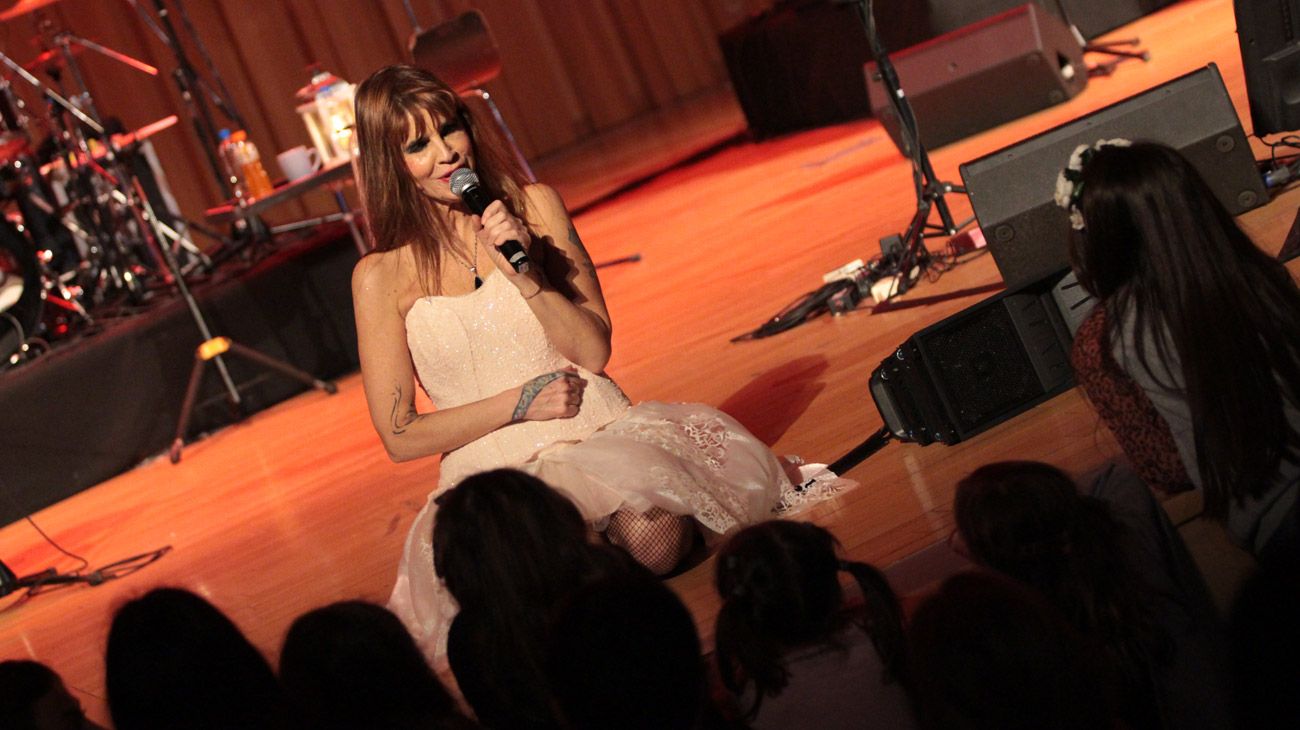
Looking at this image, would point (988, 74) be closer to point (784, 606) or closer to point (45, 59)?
point (45, 59)

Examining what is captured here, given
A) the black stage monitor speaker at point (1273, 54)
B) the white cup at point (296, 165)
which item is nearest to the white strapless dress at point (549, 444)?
the black stage monitor speaker at point (1273, 54)

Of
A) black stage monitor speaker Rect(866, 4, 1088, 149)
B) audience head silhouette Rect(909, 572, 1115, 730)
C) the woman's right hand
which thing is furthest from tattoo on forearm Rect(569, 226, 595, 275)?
black stage monitor speaker Rect(866, 4, 1088, 149)

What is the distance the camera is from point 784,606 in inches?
69.9

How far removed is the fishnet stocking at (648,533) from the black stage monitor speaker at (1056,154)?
1211 millimetres

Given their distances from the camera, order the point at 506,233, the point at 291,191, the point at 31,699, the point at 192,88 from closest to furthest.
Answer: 1. the point at 31,699
2. the point at 506,233
3. the point at 291,191
4. the point at 192,88

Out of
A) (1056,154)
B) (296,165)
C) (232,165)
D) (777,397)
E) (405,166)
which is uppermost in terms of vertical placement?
(232,165)

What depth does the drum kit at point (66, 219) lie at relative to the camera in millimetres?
6734

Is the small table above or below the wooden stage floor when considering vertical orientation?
above

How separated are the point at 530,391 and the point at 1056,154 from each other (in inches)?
59.4

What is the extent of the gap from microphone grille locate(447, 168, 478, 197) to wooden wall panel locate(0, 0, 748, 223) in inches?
306

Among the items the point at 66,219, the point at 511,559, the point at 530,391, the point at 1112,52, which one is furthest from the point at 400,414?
the point at 66,219

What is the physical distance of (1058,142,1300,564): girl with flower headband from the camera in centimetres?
194

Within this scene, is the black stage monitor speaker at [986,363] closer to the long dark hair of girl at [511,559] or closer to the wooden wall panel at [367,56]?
the long dark hair of girl at [511,559]

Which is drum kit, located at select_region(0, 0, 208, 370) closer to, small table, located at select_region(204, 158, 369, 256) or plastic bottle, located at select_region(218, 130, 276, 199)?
plastic bottle, located at select_region(218, 130, 276, 199)
